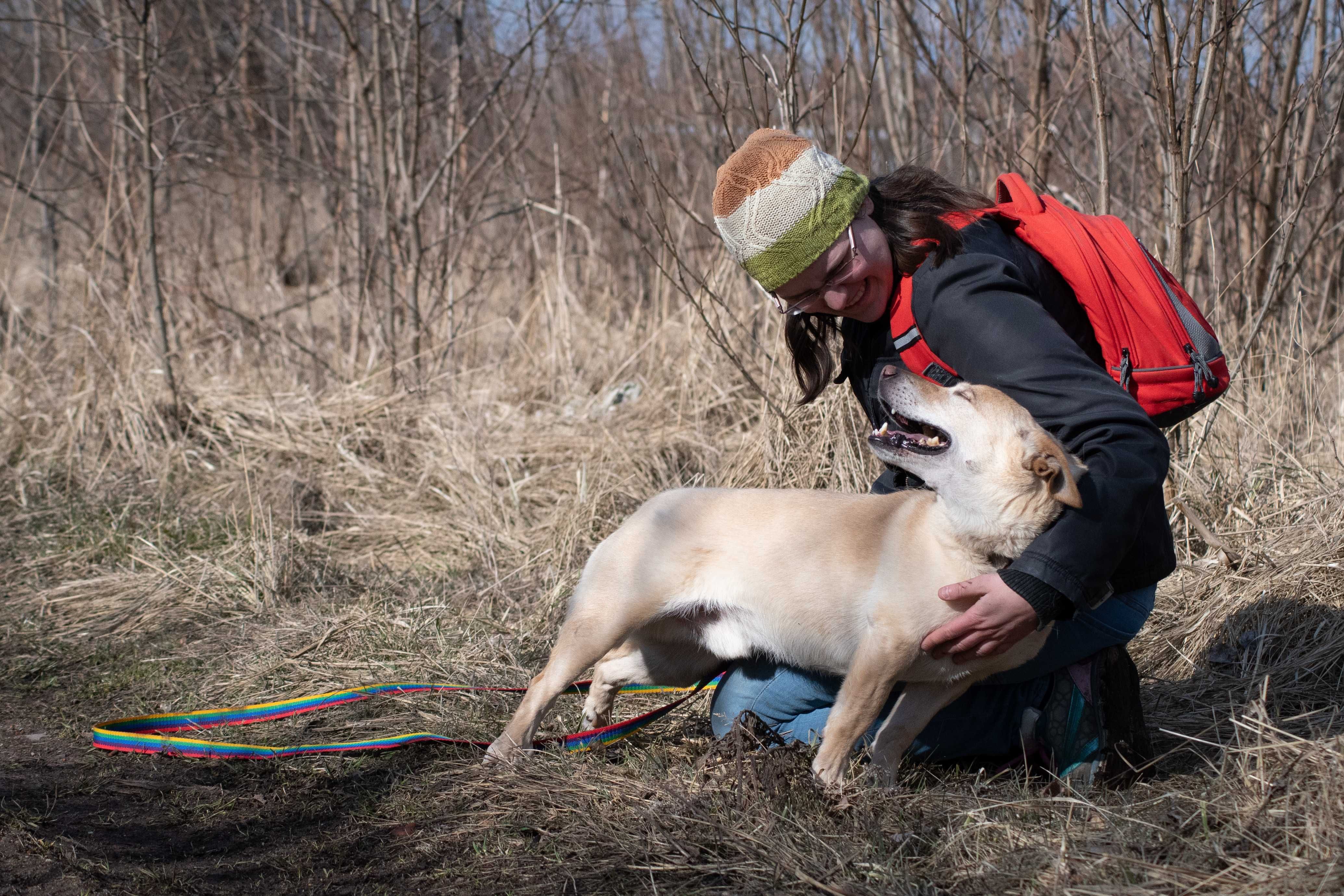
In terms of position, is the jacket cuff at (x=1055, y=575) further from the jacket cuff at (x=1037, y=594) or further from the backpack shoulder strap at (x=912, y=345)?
the backpack shoulder strap at (x=912, y=345)

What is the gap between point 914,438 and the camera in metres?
2.26

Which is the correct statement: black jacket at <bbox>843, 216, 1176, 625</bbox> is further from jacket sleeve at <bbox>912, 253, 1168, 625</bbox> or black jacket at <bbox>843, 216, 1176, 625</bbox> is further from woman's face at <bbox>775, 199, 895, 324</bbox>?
woman's face at <bbox>775, 199, 895, 324</bbox>

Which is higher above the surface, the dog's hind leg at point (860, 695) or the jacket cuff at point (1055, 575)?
the jacket cuff at point (1055, 575)

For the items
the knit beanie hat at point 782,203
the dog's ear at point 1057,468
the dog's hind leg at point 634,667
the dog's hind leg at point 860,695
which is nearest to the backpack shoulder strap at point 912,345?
the knit beanie hat at point 782,203

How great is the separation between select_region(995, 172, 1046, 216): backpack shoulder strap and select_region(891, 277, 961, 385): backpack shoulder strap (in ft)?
1.01

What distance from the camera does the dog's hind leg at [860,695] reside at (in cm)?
219

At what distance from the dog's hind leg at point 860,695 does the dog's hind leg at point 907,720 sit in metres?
0.08

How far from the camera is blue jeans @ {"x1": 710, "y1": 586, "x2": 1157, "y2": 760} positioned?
2406mm

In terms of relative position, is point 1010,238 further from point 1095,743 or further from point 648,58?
point 648,58

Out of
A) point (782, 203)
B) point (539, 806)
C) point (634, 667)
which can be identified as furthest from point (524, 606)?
point (782, 203)

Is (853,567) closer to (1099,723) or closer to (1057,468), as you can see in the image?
(1057,468)

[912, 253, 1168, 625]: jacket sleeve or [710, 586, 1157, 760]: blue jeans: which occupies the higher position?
[912, 253, 1168, 625]: jacket sleeve

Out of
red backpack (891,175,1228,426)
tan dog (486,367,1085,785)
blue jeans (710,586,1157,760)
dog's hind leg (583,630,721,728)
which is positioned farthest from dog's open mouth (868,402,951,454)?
dog's hind leg (583,630,721,728)

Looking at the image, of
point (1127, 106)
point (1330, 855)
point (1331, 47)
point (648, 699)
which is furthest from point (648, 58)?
point (1330, 855)
